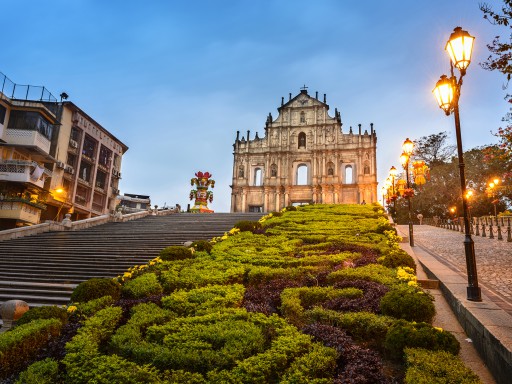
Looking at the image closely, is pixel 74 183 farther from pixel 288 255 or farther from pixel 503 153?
pixel 503 153

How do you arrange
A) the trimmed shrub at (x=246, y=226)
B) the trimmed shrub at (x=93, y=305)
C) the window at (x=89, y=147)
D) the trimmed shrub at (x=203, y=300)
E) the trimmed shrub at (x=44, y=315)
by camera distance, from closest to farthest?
the trimmed shrub at (x=44, y=315) < the trimmed shrub at (x=203, y=300) < the trimmed shrub at (x=93, y=305) < the trimmed shrub at (x=246, y=226) < the window at (x=89, y=147)

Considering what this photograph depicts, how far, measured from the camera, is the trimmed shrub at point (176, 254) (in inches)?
495

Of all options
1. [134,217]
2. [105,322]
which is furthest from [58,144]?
[105,322]

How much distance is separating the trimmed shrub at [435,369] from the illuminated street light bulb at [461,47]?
5475mm

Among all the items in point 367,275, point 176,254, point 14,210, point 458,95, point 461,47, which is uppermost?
point 461,47

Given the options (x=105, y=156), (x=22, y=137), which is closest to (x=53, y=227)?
(x=22, y=137)

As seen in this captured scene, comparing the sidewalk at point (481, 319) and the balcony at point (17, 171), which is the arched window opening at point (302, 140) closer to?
the balcony at point (17, 171)

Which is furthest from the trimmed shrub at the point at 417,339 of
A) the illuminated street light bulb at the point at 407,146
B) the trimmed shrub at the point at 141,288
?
the illuminated street light bulb at the point at 407,146

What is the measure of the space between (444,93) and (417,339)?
5.44 meters

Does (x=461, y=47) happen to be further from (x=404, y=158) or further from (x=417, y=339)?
(x=404, y=158)

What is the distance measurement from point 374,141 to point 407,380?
4787 centimetres

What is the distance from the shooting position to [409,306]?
6461 mm

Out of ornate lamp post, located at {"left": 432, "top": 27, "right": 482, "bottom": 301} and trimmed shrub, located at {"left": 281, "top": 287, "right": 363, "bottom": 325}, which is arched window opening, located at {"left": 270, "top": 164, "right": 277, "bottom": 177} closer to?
ornate lamp post, located at {"left": 432, "top": 27, "right": 482, "bottom": 301}

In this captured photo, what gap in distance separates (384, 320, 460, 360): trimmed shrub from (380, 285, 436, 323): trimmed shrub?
25.5 inches
